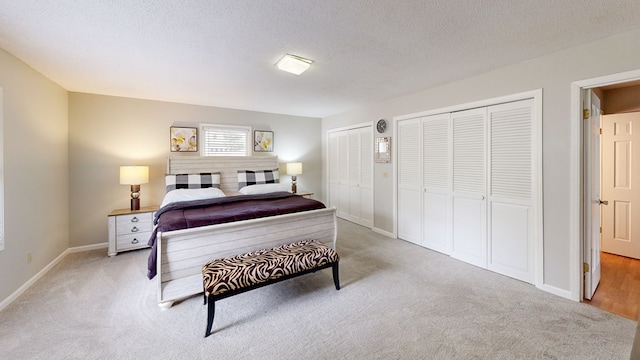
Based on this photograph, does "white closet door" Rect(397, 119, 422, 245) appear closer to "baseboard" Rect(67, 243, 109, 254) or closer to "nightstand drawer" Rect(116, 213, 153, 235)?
"nightstand drawer" Rect(116, 213, 153, 235)

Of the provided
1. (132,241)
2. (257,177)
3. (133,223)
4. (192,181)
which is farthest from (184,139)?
(132,241)

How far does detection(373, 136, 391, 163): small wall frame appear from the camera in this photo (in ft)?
13.9

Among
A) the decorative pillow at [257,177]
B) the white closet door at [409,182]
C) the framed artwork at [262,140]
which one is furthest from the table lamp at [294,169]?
the white closet door at [409,182]

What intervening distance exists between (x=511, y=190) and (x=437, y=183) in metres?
0.91

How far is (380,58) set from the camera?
8.29 ft

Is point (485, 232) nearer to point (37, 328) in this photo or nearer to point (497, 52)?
point (497, 52)

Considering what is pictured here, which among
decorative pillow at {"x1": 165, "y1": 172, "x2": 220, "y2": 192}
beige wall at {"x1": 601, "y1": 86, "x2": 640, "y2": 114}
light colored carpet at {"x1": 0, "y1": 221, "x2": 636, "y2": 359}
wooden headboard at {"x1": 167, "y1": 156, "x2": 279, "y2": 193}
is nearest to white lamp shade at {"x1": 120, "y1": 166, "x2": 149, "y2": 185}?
decorative pillow at {"x1": 165, "y1": 172, "x2": 220, "y2": 192}

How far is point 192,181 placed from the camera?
13.4ft

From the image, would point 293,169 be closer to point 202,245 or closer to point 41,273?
point 202,245

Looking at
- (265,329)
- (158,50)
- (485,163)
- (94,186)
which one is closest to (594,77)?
(485,163)

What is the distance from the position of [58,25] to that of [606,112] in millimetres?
5985

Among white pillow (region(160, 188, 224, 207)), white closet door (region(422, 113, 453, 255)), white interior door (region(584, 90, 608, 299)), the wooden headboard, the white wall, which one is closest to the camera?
the white wall

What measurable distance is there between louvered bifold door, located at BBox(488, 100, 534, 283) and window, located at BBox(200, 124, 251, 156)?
405cm

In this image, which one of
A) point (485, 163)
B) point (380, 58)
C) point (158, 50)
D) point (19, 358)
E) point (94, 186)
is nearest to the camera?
point (19, 358)
